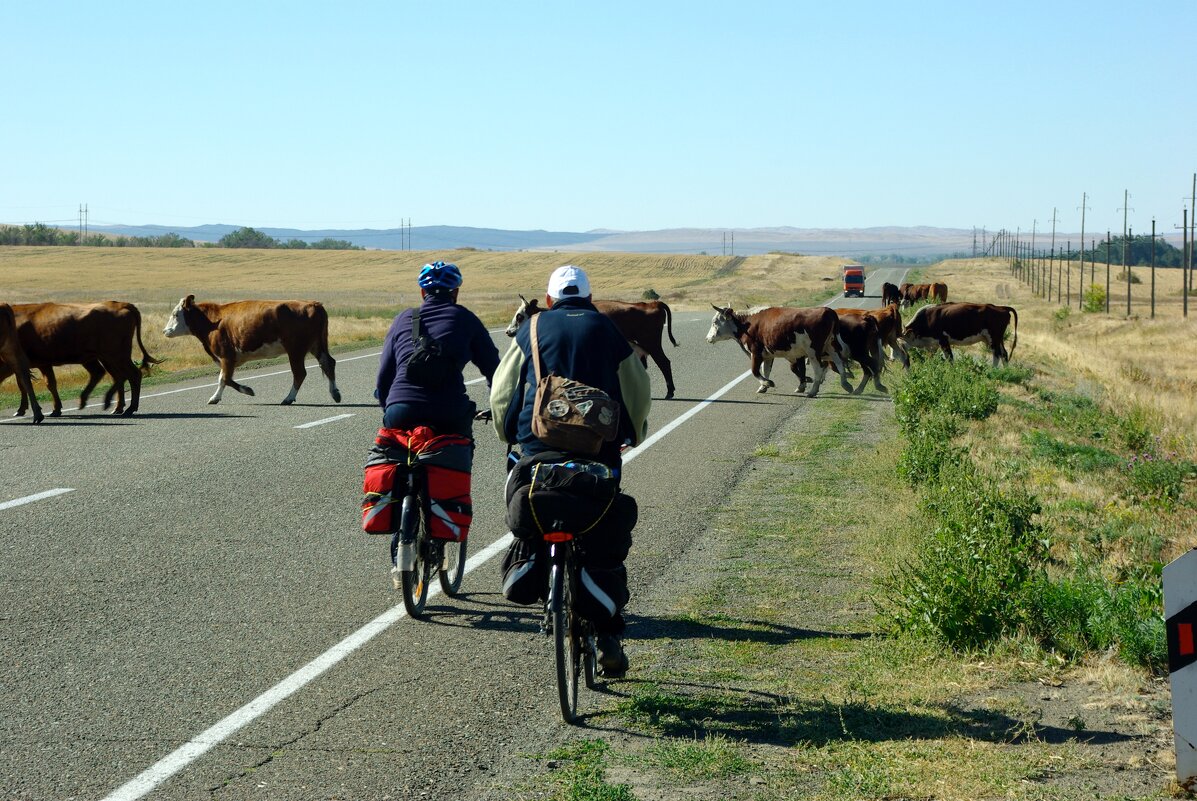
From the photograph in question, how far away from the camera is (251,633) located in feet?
22.6

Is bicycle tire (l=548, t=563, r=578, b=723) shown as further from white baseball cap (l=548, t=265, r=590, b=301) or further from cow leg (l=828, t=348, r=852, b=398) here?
cow leg (l=828, t=348, r=852, b=398)

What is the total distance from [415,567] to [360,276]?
11598cm

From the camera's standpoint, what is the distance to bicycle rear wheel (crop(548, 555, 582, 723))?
5.34 m

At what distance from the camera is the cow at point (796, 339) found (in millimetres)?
20766

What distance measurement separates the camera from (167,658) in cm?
641

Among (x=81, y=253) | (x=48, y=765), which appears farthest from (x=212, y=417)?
(x=81, y=253)

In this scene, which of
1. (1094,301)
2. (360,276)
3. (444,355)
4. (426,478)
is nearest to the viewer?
(426,478)

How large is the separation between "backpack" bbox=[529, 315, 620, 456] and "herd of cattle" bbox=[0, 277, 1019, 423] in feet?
36.5

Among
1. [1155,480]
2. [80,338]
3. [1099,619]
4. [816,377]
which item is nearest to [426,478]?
[1099,619]

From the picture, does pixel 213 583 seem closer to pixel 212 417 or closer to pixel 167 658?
pixel 167 658

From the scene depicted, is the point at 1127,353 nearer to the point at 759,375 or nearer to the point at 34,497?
the point at 759,375

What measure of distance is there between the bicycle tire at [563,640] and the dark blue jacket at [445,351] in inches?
75.4

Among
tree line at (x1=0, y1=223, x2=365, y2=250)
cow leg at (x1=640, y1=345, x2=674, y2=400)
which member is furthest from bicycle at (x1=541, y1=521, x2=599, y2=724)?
tree line at (x1=0, y1=223, x2=365, y2=250)

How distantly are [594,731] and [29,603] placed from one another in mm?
3779
